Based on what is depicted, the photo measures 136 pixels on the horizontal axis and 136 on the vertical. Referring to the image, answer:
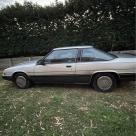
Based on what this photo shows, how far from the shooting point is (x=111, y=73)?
555cm

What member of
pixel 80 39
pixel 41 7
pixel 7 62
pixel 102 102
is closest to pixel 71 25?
pixel 80 39

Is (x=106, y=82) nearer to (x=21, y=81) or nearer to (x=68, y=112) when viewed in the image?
(x=68, y=112)

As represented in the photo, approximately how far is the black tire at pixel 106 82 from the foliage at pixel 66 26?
4.21 metres

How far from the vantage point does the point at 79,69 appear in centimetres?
573

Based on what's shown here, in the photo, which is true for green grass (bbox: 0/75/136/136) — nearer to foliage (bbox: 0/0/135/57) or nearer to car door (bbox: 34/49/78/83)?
car door (bbox: 34/49/78/83)

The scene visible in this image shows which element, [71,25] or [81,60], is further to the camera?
[71,25]

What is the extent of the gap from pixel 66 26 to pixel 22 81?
14.4ft

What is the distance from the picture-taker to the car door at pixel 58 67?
5840 millimetres

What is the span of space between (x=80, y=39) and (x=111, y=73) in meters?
4.39

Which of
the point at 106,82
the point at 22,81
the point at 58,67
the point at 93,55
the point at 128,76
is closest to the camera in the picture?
the point at 128,76

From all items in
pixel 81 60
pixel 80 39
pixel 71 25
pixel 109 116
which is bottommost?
pixel 109 116

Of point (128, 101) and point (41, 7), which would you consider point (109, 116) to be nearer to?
point (128, 101)

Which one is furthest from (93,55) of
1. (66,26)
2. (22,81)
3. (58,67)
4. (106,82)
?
(66,26)

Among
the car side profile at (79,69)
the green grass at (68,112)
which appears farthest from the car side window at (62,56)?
the green grass at (68,112)
